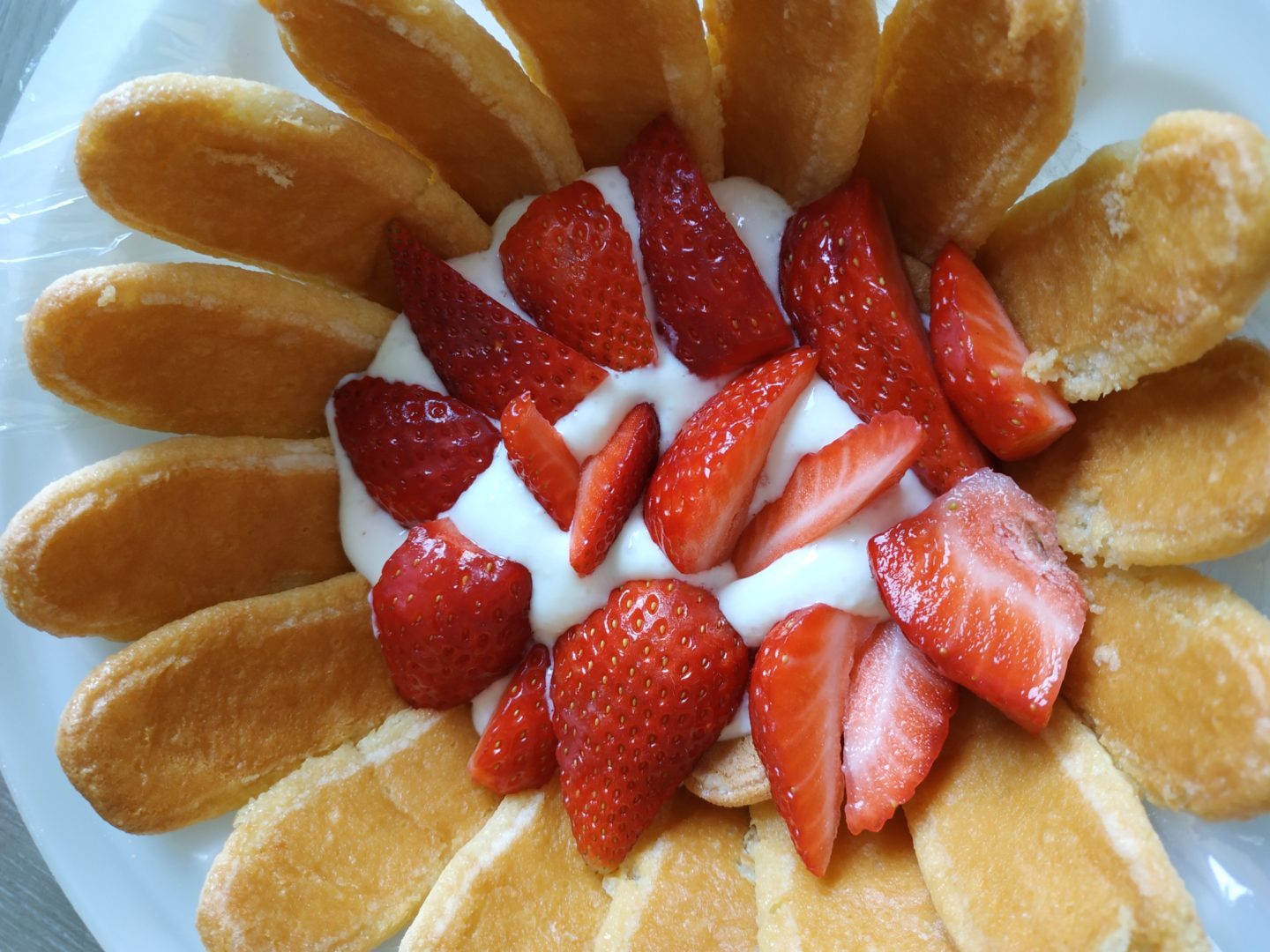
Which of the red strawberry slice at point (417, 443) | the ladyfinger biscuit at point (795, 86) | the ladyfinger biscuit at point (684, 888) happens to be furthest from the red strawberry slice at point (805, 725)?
the ladyfinger biscuit at point (795, 86)

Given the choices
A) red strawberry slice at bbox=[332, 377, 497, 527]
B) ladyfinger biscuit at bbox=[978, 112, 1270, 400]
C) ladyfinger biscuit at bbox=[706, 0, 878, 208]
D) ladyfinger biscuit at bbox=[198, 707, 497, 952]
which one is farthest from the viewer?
red strawberry slice at bbox=[332, 377, 497, 527]

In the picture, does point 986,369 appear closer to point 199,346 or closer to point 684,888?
point 684,888

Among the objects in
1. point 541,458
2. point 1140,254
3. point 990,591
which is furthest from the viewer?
point 541,458

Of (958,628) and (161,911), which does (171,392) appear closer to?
(161,911)

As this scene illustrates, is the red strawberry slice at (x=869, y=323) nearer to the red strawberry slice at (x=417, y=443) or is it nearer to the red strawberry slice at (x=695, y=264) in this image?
the red strawberry slice at (x=695, y=264)

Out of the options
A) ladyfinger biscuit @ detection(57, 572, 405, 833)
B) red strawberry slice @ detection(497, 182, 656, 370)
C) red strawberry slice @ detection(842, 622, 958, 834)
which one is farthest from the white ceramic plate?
red strawberry slice @ detection(842, 622, 958, 834)

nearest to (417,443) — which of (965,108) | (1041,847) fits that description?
(965,108)

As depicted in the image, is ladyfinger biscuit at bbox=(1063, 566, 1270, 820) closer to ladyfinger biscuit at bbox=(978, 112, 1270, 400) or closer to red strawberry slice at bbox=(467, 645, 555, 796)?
ladyfinger biscuit at bbox=(978, 112, 1270, 400)
